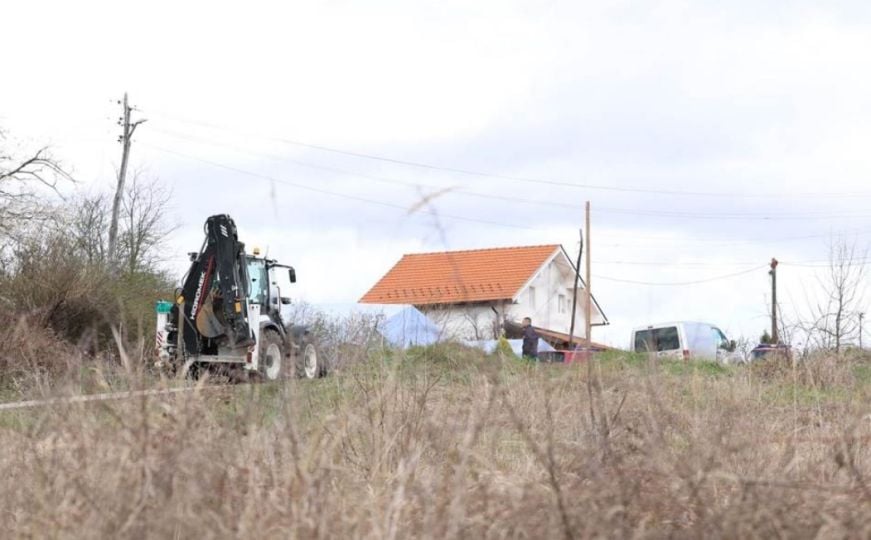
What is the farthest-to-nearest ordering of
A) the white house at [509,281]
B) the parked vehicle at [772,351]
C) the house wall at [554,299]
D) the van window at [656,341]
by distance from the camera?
1. the house wall at [554,299]
2. the white house at [509,281]
3. the parked vehicle at [772,351]
4. the van window at [656,341]

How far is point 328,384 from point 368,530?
204 inches

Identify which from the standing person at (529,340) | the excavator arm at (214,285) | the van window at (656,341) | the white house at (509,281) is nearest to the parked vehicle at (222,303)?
the excavator arm at (214,285)

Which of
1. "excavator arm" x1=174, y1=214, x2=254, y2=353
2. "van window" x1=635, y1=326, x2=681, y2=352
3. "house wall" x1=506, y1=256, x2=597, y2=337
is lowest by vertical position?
"van window" x1=635, y1=326, x2=681, y2=352

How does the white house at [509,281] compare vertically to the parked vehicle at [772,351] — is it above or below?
above

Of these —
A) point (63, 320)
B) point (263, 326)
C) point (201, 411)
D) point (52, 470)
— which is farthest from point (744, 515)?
point (63, 320)

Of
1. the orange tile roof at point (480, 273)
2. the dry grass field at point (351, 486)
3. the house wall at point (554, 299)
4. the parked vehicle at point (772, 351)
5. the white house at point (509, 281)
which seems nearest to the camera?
the dry grass field at point (351, 486)

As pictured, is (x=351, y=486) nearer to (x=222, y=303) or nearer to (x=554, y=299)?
(x=222, y=303)

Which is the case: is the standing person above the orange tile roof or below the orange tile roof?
below

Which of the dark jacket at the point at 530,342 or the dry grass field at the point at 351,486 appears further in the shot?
the dark jacket at the point at 530,342

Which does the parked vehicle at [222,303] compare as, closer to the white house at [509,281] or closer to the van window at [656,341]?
the van window at [656,341]

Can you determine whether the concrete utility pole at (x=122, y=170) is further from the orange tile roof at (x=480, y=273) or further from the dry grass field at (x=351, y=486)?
the dry grass field at (x=351, y=486)

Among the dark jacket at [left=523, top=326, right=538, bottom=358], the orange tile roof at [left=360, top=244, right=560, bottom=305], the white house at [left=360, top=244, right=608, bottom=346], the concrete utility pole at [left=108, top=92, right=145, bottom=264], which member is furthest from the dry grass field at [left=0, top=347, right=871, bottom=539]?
the orange tile roof at [left=360, top=244, right=560, bottom=305]

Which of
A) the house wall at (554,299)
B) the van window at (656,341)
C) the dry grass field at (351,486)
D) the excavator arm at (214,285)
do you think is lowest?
the dry grass field at (351,486)

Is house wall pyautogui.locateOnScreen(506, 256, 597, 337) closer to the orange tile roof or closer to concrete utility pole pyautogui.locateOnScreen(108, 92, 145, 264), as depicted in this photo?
the orange tile roof
